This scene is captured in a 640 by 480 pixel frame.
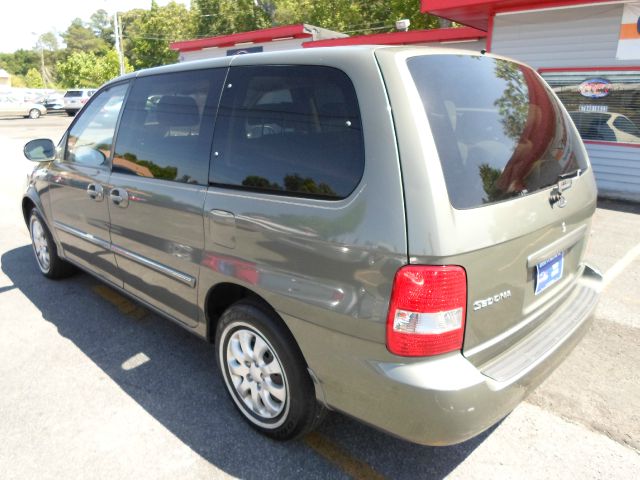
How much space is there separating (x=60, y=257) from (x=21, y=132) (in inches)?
825

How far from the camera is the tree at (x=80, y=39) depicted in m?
96.6

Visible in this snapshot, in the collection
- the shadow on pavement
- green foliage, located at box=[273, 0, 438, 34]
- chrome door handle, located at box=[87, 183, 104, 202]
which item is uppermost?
green foliage, located at box=[273, 0, 438, 34]

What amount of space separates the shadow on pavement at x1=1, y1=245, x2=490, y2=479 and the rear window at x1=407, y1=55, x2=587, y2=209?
1.35m

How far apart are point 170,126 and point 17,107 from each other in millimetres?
34259

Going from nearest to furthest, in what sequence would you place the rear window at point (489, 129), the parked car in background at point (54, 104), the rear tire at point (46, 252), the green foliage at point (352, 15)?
the rear window at point (489, 129)
the rear tire at point (46, 252)
the green foliage at point (352, 15)
the parked car in background at point (54, 104)

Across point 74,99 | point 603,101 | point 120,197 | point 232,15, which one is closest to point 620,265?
point 120,197

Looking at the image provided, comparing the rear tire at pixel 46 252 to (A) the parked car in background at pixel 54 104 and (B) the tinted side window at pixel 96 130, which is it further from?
(A) the parked car in background at pixel 54 104

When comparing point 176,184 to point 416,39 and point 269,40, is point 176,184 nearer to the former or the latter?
point 416,39

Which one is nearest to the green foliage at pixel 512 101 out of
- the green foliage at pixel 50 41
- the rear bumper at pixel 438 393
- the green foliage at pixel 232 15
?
the rear bumper at pixel 438 393

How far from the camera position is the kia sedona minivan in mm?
1858

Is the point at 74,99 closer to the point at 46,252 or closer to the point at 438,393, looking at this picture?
the point at 46,252

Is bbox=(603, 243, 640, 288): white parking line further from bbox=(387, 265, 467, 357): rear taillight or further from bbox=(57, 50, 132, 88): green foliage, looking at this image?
bbox=(57, 50, 132, 88): green foliage

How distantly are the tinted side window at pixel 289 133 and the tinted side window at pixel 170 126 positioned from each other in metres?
0.13

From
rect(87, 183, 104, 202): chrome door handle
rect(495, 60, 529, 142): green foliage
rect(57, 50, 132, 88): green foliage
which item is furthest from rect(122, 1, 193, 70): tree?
rect(495, 60, 529, 142): green foliage
